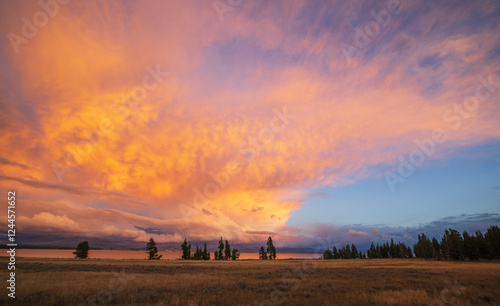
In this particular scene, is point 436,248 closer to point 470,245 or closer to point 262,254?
point 470,245

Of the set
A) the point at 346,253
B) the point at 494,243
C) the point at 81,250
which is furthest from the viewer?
the point at 346,253

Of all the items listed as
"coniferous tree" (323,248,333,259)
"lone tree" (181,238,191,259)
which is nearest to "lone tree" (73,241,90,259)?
"lone tree" (181,238,191,259)

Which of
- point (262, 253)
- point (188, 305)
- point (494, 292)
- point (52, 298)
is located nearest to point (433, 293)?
point (494, 292)

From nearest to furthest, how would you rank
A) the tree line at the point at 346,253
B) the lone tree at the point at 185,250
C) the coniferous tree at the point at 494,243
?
1. the coniferous tree at the point at 494,243
2. the lone tree at the point at 185,250
3. the tree line at the point at 346,253

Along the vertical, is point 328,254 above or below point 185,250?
below

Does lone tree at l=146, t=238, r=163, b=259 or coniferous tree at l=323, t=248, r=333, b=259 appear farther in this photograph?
coniferous tree at l=323, t=248, r=333, b=259

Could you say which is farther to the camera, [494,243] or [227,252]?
[227,252]

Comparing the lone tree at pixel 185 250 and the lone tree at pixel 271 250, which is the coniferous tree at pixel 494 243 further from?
the lone tree at pixel 185 250

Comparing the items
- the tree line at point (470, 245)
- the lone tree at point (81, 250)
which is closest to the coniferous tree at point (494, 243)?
the tree line at point (470, 245)

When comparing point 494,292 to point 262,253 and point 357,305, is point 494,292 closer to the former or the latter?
point 357,305

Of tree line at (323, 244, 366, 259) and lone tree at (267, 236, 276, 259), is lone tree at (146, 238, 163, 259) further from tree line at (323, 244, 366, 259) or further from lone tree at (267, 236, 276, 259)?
tree line at (323, 244, 366, 259)

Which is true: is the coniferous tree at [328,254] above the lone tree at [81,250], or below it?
below

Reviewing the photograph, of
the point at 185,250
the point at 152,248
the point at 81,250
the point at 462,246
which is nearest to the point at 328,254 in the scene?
the point at 462,246

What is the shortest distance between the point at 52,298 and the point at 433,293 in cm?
2586
